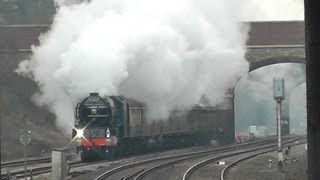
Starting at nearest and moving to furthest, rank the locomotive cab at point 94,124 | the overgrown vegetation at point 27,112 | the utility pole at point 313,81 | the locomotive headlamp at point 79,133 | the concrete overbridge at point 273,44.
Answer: the utility pole at point 313,81
the locomotive cab at point 94,124
the locomotive headlamp at point 79,133
the overgrown vegetation at point 27,112
the concrete overbridge at point 273,44

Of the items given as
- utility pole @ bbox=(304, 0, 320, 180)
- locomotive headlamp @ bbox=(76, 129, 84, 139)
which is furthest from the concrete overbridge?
utility pole @ bbox=(304, 0, 320, 180)

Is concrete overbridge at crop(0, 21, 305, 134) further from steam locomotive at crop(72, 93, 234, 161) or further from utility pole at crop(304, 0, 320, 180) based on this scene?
utility pole at crop(304, 0, 320, 180)

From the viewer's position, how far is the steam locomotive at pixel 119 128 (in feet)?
55.6

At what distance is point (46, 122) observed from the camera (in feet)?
80.0

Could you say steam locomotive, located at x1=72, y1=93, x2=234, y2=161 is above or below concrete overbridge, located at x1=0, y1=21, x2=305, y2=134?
below

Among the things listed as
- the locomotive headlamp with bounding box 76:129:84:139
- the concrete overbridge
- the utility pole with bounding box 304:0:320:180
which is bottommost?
the locomotive headlamp with bounding box 76:129:84:139

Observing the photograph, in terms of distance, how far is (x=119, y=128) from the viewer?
57.2ft

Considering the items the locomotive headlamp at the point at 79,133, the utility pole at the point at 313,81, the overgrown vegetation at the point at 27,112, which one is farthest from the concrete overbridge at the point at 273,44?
the utility pole at the point at 313,81

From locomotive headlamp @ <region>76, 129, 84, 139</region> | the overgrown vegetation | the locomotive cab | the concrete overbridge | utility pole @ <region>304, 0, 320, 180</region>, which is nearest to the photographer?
utility pole @ <region>304, 0, 320, 180</region>

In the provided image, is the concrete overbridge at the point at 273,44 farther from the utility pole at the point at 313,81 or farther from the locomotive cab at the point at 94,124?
the utility pole at the point at 313,81

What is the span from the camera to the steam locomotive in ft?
55.6

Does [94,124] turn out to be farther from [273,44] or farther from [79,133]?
[273,44]

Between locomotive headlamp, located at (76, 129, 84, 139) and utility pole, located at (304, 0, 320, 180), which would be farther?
locomotive headlamp, located at (76, 129, 84, 139)

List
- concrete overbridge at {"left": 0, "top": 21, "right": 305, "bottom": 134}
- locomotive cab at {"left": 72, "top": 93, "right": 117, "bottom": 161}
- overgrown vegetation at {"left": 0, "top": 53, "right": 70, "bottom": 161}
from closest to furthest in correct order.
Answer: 1. locomotive cab at {"left": 72, "top": 93, "right": 117, "bottom": 161}
2. overgrown vegetation at {"left": 0, "top": 53, "right": 70, "bottom": 161}
3. concrete overbridge at {"left": 0, "top": 21, "right": 305, "bottom": 134}
